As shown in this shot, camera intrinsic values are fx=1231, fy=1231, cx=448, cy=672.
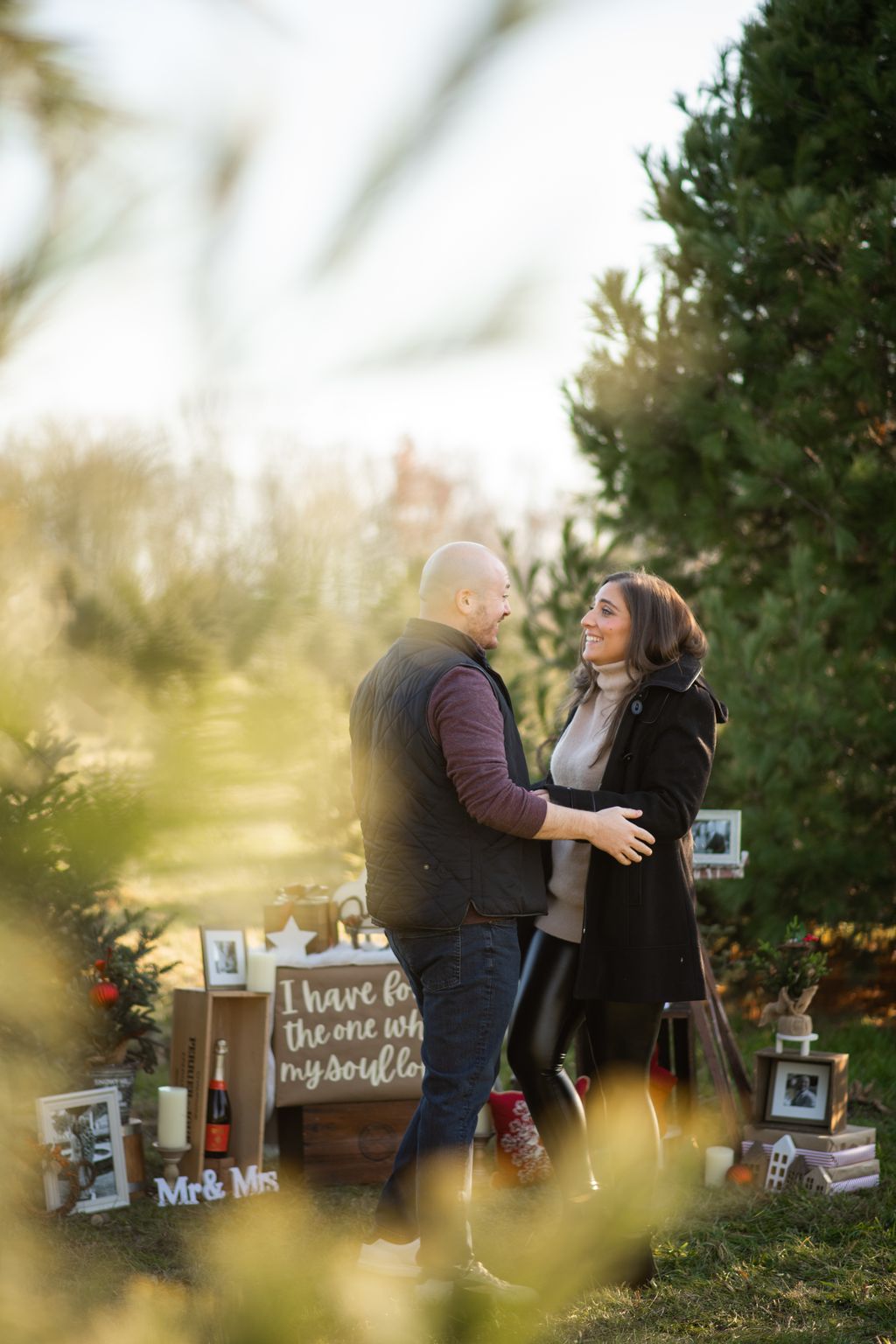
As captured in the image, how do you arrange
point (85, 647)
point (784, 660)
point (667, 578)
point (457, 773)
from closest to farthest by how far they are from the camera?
point (85, 647) < point (457, 773) < point (784, 660) < point (667, 578)

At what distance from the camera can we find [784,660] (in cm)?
514

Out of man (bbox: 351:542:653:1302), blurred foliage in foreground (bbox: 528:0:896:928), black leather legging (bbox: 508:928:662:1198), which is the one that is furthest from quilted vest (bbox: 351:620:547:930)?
blurred foliage in foreground (bbox: 528:0:896:928)

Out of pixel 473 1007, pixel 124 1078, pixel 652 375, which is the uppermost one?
pixel 652 375

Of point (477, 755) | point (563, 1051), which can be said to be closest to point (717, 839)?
point (563, 1051)

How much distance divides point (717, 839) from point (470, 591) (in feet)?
5.93

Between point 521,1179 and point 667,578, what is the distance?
Result: 319 cm

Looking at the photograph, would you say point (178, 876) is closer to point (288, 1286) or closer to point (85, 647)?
point (85, 647)

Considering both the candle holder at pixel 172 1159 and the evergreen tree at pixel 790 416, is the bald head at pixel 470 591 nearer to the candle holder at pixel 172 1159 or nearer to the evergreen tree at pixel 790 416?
the candle holder at pixel 172 1159

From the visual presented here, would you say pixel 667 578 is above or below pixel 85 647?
above

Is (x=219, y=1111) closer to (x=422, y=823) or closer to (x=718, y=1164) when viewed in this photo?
(x=718, y=1164)

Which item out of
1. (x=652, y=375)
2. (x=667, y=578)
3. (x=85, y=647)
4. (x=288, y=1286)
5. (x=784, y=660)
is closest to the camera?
(x=85, y=647)

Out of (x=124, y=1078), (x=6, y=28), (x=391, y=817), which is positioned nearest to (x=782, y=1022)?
(x=391, y=817)

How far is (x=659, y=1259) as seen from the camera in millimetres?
3244

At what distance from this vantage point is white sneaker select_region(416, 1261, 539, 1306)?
9.05 feet
